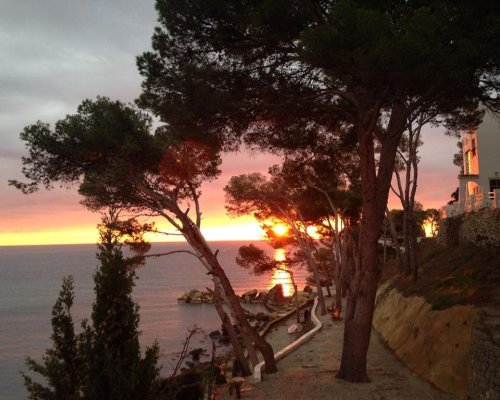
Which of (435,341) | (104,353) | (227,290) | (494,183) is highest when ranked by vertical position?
(494,183)

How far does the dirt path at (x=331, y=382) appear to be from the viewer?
10844mm

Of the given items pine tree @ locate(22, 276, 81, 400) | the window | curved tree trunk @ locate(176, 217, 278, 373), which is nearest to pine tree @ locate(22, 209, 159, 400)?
pine tree @ locate(22, 276, 81, 400)

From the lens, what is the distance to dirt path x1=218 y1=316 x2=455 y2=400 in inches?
427

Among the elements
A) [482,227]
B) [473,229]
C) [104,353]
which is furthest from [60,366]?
[473,229]

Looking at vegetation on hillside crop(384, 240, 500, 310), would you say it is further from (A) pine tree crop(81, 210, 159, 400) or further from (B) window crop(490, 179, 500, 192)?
(A) pine tree crop(81, 210, 159, 400)

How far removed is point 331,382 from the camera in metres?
11.9

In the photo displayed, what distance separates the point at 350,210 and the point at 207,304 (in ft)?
140

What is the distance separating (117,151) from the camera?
45.5ft

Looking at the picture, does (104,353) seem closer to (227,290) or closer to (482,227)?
(227,290)

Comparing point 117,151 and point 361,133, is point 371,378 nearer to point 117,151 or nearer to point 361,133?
point 361,133

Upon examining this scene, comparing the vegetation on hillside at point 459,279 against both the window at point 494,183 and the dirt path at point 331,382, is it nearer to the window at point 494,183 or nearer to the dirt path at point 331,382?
the dirt path at point 331,382

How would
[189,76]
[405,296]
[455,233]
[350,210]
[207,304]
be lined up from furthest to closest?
1. [207,304]
2. [350,210]
3. [455,233]
4. [405,296]
5. [189,76]

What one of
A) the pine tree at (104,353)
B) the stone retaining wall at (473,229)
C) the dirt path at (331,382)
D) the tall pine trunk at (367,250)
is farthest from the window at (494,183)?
the pine tree at (104,353)

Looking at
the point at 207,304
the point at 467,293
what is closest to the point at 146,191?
the point at 467,293
